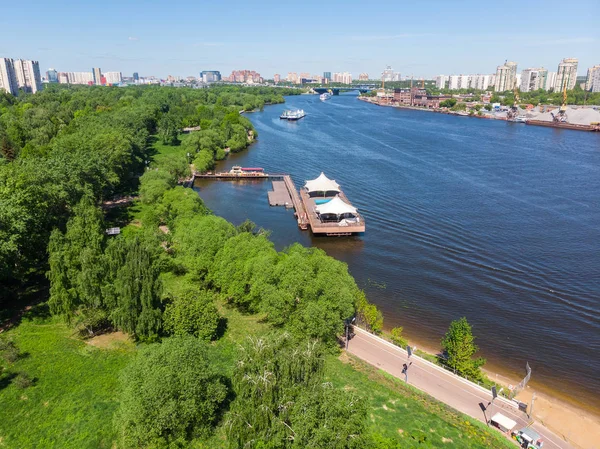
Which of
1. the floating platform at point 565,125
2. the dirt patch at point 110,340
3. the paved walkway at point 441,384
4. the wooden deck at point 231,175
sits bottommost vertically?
the paved walkway at point 441,384

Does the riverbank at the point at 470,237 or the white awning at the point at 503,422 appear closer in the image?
the white awning at the point at 503,422

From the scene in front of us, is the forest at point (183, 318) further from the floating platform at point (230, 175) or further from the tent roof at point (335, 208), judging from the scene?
the floating platform at point (230, 175)

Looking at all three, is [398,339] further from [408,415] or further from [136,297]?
[136,297]

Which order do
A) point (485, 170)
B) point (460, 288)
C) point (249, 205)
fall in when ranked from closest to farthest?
point (460, 288) → point (249, 205) → point (485, 170)

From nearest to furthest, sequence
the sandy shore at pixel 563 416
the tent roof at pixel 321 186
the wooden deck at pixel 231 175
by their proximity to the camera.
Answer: the sandy shore at pixel 563 416 → the tent roof at pixel 321 186 → the wooden deck at pixel 231 175

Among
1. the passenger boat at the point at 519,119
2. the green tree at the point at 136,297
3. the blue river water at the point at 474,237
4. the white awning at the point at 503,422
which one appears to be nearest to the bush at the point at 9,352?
the green tree at the point at 136,297

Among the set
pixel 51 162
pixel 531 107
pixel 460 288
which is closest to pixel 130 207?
pixel 51 162

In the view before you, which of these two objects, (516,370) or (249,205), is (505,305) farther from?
(249,205)
